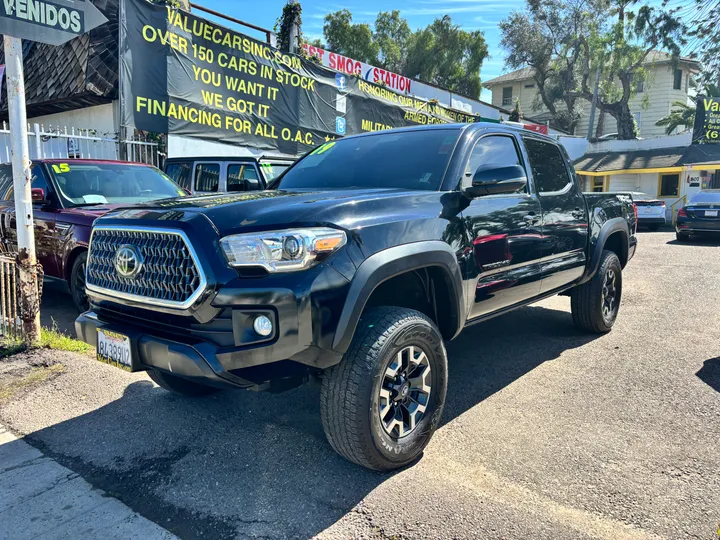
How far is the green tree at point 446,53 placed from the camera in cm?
4203

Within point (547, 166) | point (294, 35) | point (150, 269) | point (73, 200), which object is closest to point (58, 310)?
point (73, 200)

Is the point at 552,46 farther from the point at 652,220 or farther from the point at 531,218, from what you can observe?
the point at 531,218

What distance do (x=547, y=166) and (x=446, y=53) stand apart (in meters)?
41.2

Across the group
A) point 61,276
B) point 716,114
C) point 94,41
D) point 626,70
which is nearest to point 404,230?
point 61,276

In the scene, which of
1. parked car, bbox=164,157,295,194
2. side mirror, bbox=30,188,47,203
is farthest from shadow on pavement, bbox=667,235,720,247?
side mirror, bbox=30,188,47,203

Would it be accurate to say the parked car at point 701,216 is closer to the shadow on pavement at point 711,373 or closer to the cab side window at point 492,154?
the shadow on pavement at point 711,373

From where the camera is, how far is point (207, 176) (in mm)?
9711

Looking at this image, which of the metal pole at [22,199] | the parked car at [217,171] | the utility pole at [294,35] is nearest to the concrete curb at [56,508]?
the metal pole at [22,199]

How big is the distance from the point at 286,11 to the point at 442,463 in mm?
12635

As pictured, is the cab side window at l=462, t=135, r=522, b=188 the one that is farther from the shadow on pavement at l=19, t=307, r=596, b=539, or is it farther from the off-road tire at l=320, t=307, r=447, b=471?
the shadow on pavement at l=19, t=307, r=596, b=539

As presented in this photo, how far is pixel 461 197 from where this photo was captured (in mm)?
3475

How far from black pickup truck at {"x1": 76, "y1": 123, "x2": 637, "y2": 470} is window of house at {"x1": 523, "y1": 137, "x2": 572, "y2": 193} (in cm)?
55

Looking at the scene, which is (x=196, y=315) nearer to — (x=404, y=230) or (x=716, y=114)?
(x=404, y=230)

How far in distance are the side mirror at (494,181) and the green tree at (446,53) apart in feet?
135
